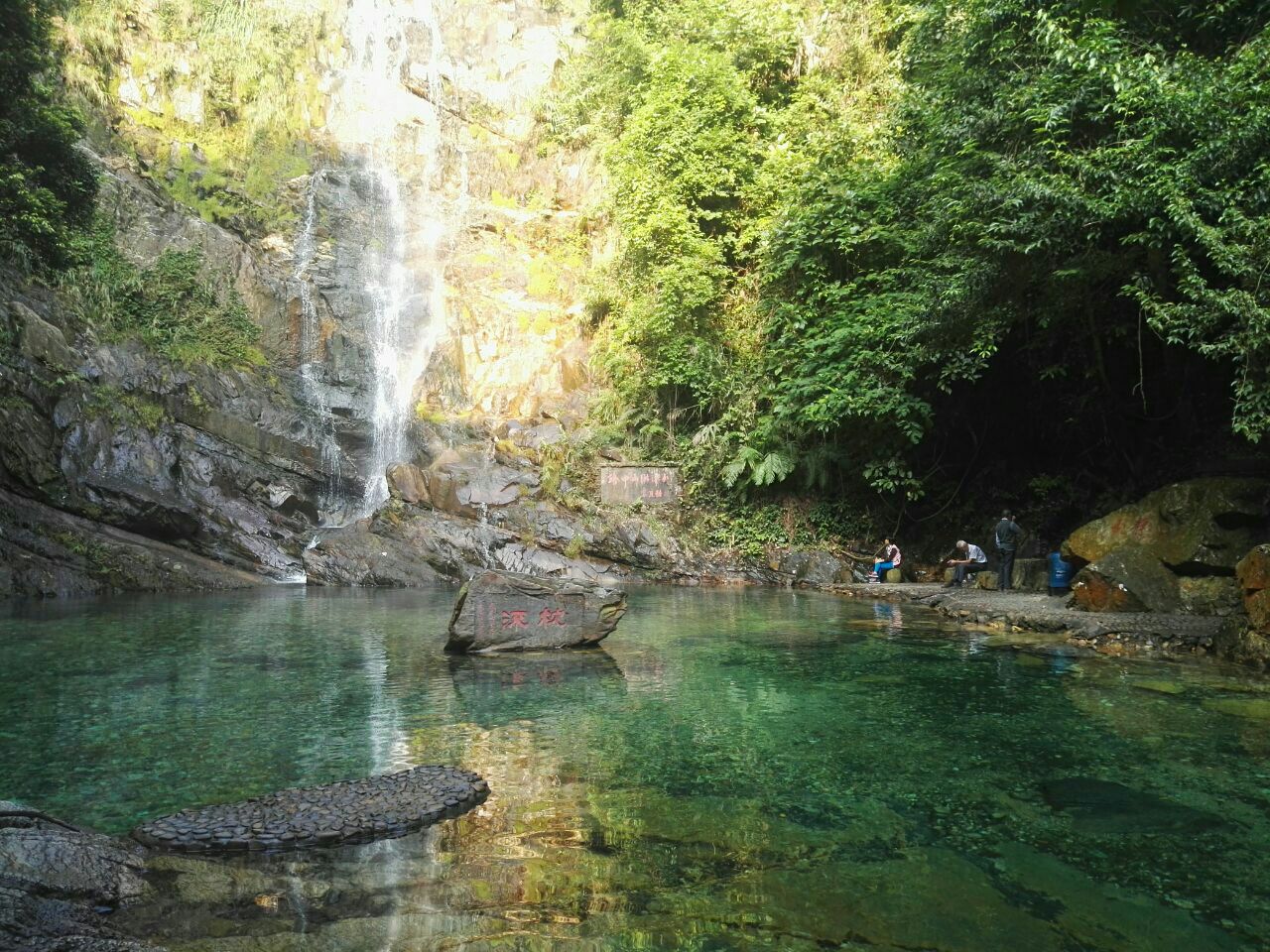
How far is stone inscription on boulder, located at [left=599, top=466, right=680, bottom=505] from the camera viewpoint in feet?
69.5

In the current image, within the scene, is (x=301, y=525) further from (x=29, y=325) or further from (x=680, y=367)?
(x=680, y=367)

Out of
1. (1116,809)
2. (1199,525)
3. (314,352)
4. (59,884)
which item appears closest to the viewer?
(59,884)

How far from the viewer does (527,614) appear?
31.2 feet

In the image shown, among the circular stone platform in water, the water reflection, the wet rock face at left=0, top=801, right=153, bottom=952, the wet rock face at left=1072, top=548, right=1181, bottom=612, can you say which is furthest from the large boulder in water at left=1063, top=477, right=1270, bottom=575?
the wet rock face at left=0, top=801, right=153, bottom=952

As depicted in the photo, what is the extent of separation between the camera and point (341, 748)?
5348 mm

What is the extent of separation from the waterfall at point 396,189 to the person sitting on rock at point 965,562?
44.8ft

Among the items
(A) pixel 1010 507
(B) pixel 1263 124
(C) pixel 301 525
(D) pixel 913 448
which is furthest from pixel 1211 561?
(C) pixel 301 525

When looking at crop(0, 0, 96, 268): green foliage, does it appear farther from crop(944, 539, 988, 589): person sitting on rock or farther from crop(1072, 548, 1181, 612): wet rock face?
crop(944, 539, 988, 589): person sitting on rock

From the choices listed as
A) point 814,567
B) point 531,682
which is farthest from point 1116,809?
point 814,567

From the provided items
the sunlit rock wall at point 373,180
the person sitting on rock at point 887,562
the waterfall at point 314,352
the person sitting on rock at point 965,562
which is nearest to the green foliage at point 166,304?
the sunlit rock wall at point 373,180

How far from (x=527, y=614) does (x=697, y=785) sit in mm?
5098

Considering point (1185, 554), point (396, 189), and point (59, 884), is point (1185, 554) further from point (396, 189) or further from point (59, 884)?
point (396, 189)

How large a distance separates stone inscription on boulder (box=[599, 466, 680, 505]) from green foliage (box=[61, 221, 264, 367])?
31.4ft

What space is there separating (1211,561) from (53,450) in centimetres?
1866
